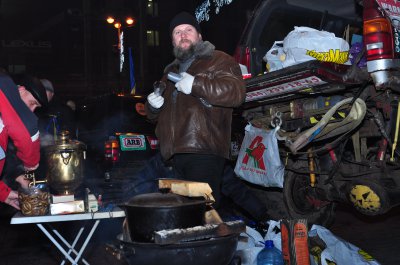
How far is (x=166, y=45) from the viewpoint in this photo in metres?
40.9

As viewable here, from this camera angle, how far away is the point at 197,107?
3.52 m

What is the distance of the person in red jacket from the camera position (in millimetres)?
3129

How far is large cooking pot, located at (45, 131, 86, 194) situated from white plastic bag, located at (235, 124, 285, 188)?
1646mm

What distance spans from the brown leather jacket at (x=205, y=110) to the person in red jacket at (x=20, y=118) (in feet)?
3.21

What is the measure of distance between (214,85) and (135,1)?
36.3 metres

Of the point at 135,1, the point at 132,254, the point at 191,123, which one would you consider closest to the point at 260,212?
the point at 191,123

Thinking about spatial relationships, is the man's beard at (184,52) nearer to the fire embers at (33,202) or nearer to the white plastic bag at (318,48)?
the white plastic bag at (318,48)

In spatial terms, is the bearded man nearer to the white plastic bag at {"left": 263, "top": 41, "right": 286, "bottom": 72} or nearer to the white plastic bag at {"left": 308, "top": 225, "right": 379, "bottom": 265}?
the white plastic bag at {"left": 263, "top": 41, "right": 286, "bottom": 72}

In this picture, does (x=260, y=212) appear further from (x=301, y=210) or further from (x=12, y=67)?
(x=12, y=67)

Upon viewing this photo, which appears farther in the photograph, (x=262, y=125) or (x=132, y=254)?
(x=262, y=125)

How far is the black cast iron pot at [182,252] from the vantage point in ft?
7.59

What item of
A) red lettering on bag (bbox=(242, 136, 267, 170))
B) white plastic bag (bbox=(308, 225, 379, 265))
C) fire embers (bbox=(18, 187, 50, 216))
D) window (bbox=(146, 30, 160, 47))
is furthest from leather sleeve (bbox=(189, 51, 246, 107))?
window (bbox=(146, 30, 160, 47))

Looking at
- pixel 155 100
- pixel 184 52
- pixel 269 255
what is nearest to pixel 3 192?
pixel 155 100

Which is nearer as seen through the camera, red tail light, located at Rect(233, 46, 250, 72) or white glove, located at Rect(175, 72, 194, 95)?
white glove, located at Rect(175, 72, 194, 95)
